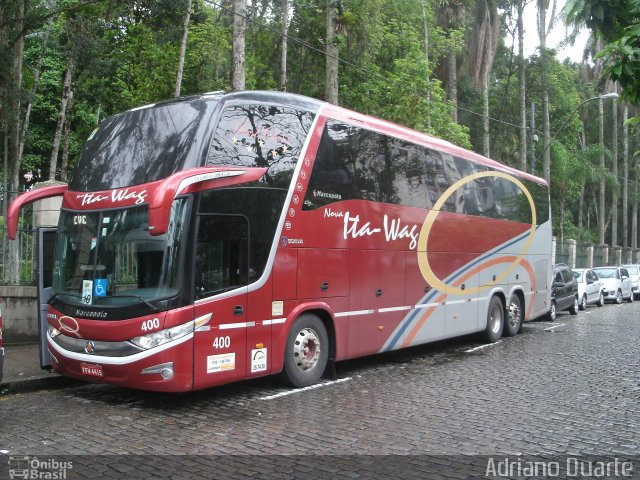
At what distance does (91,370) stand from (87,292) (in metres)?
0.96

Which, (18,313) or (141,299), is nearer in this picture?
(141,299)

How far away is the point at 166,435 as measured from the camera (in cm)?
665

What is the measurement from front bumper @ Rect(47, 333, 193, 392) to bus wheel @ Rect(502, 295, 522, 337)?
33.6ft

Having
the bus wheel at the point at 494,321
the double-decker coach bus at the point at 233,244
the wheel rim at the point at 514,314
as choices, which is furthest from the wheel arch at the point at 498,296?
the double-decker coach bus at the point at 233,244

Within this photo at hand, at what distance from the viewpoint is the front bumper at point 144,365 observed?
7336 millimetres

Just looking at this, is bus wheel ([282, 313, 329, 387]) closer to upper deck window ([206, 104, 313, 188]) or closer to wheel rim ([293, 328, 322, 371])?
wheel rim ([293, 328, 322, 371])

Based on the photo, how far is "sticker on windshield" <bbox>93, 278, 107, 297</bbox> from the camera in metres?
7.73

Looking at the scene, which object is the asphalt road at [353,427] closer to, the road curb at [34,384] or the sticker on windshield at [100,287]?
the road curb at [34,384]

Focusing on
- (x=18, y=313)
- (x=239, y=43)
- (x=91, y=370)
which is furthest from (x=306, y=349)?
(x=239, y=43)

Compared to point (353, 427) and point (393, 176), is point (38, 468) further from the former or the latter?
point (393, 176)

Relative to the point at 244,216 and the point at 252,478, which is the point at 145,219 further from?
the point at 252,478

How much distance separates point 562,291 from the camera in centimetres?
2105

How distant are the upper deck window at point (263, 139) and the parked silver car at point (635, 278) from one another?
27.5 meters

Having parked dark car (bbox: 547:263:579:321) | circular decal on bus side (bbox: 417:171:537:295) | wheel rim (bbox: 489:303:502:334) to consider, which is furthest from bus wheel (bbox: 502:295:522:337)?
parked dark car (bbox: 547:263:579:321)
